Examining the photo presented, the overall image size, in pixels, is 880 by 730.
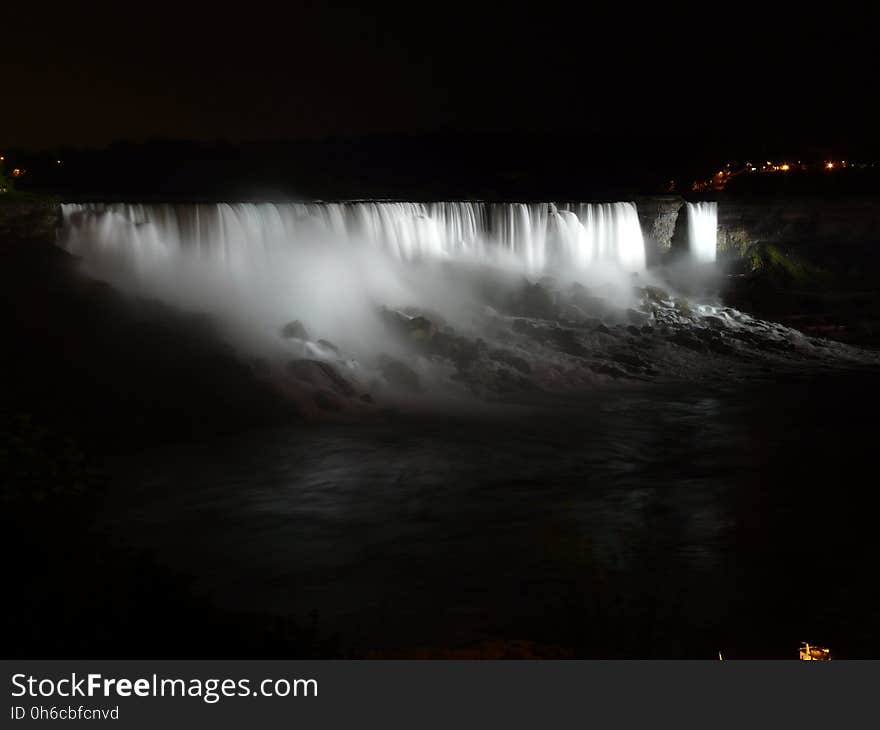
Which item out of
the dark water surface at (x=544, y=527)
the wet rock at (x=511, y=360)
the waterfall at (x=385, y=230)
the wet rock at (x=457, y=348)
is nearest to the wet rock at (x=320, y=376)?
the dark water surface at (x=544, y=527)

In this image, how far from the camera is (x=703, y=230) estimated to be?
127 ft

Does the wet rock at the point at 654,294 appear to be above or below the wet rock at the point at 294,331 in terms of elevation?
below

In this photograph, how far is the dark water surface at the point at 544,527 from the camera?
9.18 m

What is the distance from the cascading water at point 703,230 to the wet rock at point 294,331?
66.1ft

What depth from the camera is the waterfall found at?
2344cm

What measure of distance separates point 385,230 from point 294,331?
25.1 ft

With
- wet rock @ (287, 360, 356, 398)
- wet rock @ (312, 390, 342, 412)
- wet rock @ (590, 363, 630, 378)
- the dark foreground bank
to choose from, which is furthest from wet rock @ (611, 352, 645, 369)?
wet rock @ (312, 390, 342, 412)

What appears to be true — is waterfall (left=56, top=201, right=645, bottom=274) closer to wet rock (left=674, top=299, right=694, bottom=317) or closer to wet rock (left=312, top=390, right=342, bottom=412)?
wet rock (left=674, top=299, right=694, bottom=317)

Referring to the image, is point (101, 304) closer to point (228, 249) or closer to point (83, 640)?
point (228, 249)

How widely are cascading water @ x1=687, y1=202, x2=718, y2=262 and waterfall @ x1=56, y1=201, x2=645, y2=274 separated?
2.88 m

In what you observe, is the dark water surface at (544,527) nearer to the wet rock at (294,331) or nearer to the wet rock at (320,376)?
the wet rock at (320,376)

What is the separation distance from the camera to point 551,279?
3131cm

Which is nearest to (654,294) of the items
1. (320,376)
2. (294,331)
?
(294,331)

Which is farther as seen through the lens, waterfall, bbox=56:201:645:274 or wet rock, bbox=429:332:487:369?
waterfall, bbox=56:201:645:274
